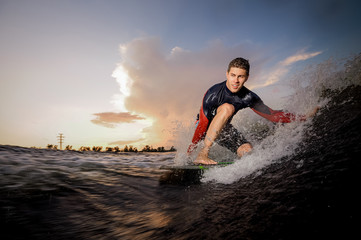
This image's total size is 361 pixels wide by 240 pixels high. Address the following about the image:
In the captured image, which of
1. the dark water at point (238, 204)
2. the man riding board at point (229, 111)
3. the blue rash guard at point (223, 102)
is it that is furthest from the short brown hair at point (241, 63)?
the dark water at point (238, 204)

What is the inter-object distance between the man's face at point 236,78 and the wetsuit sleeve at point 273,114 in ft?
2.15

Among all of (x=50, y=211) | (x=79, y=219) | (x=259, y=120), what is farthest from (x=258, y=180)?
(x=259, y=120)

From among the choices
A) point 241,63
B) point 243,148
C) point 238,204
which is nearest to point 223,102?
point 241,63

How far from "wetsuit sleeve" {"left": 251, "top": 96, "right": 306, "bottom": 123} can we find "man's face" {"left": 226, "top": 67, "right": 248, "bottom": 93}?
656 millimetres

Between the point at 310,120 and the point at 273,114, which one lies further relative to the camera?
the point at 273,114

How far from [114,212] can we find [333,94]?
155 inches

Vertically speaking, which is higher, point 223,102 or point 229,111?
point 223,102

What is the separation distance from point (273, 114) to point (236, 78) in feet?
3.78

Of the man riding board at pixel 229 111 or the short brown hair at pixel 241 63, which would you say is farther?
the short brown hair at pixel 241 63

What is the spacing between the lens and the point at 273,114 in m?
3.88

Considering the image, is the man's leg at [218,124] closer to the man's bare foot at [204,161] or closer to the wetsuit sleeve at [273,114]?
the man's bare foot at [204,161]

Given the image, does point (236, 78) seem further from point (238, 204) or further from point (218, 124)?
point (238, 204)

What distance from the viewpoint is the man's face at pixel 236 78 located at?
143 inches

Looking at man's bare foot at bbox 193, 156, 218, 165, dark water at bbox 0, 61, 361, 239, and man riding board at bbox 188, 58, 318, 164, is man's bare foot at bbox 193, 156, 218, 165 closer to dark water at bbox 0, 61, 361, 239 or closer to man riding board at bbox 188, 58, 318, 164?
man riding board at bbox 188, 58, 318, 164
